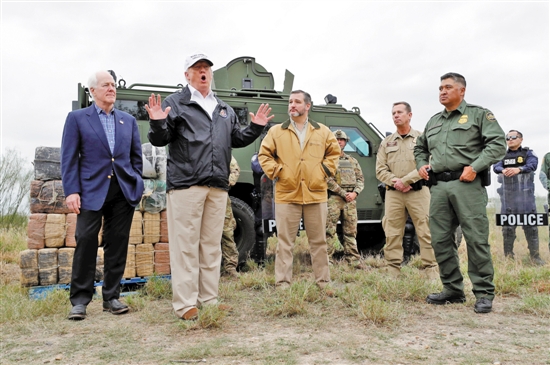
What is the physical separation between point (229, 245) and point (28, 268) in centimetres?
216

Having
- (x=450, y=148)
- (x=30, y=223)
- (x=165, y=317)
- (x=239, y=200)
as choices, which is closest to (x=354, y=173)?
(x=239, y=200)

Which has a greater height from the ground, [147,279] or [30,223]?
[30,223]

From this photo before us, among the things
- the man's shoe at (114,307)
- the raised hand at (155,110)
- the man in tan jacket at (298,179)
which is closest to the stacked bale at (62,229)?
the man's shoe at (114,307)

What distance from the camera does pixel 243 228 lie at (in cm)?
593

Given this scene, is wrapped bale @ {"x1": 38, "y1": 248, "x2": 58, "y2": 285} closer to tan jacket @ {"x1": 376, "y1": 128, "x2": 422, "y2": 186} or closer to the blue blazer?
the blue blazer

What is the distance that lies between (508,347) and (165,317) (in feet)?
7.80

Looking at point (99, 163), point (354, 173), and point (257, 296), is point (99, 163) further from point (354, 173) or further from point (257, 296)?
point (354, 173)

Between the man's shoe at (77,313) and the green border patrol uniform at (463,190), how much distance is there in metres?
2.97

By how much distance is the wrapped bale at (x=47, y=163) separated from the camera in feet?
14.5

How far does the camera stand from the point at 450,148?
386cm

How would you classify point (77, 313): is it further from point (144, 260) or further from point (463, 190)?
point (463, 190)

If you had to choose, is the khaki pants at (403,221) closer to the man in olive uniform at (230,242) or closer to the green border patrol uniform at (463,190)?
the green border patrol uniform at (463,190)

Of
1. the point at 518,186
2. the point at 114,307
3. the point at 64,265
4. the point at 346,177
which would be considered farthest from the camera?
the point at 518,186

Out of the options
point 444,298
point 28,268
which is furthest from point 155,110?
point 444,298
